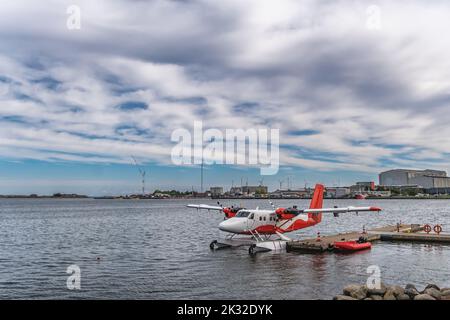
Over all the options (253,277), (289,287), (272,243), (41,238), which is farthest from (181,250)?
(41,238)

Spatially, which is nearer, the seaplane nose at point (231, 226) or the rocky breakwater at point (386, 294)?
the rocky breakwater at point (386, 294)

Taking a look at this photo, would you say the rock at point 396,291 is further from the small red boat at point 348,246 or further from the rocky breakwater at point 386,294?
the small red boat at point 348,246

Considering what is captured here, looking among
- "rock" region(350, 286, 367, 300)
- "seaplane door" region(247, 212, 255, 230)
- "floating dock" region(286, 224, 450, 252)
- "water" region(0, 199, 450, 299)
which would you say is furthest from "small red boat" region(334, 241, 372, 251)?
"rock" region(350, 286, 367, 300)

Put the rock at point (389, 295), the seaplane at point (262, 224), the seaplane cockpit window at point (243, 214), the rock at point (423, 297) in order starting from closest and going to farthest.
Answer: the rock at point (423, 297) → the rock at point (389, 295) → the seaplane at point (262, 224) → the seaplane cockpit window at point (243, 214)

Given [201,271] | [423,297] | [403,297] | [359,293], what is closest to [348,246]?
[201,271]

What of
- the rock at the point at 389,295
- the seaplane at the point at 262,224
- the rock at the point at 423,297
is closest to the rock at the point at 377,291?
the rock at the point at 389,295

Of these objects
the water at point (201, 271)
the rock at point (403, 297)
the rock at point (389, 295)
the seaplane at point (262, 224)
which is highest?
the seaplane at point (262, 224)

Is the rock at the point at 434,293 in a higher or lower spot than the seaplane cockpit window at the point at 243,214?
lower

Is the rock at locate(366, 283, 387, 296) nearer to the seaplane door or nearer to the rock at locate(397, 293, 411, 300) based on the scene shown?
the rock at locate(397, 293, 411, 300)

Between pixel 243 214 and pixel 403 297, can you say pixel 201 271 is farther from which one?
pixel 403 297

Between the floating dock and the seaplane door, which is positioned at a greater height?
the seaplane door
